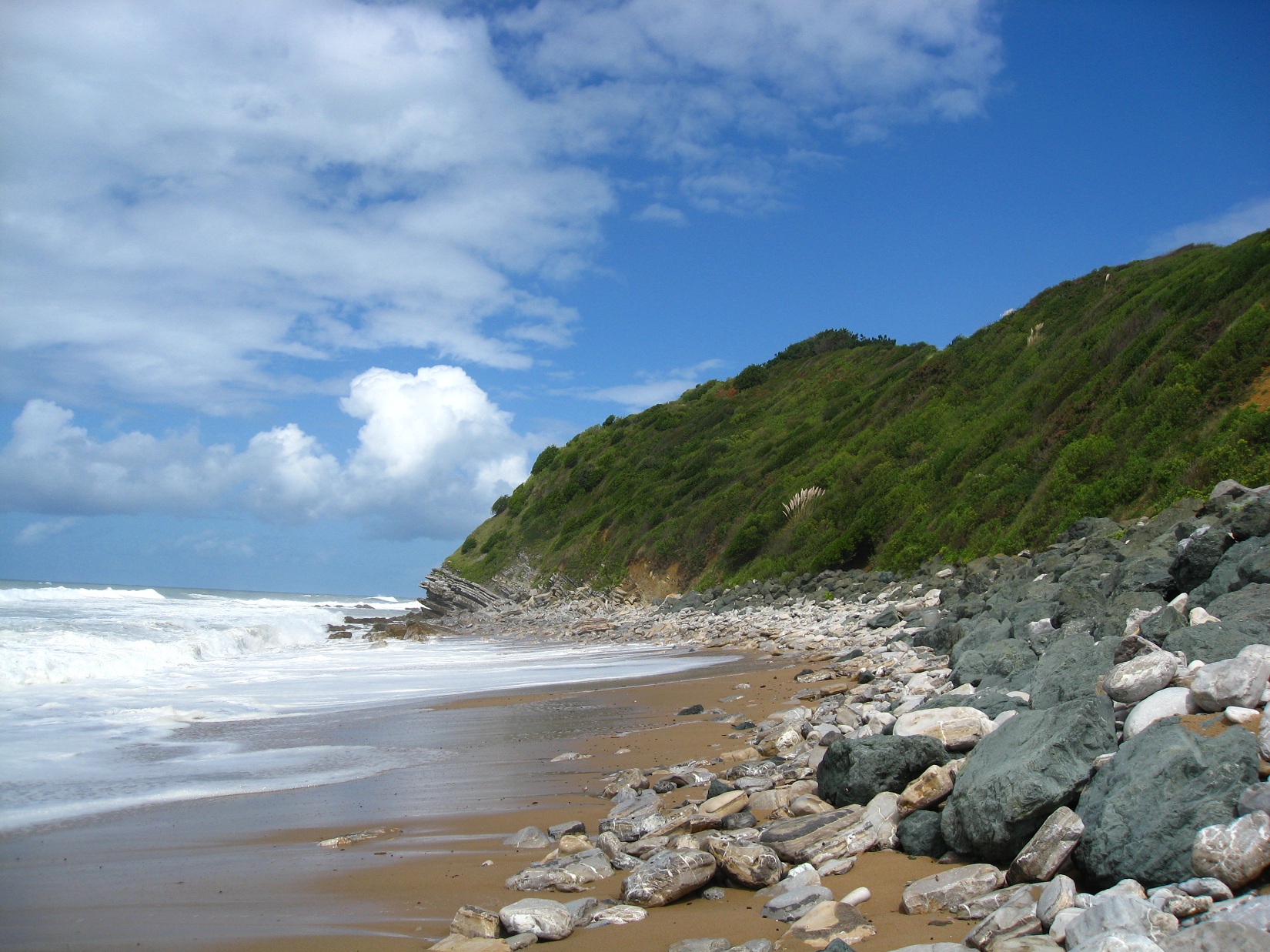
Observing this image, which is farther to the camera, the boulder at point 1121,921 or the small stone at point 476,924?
the small stone at point 476,924

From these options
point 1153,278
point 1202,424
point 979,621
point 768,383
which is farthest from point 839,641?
point 768,383

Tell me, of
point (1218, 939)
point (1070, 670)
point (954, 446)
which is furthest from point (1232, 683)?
point (954, 446)

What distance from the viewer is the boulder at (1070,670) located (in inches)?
203

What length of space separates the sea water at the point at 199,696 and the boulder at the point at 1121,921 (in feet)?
20.3

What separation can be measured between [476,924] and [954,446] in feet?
76.0

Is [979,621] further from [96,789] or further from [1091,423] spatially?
[1091,423]

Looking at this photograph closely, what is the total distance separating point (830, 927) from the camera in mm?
3527

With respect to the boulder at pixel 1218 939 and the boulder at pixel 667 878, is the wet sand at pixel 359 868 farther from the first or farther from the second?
the boulder at pixel 1218 939

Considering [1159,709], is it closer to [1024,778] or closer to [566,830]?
[1024,778]

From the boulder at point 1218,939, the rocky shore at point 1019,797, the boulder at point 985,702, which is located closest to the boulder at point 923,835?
the rocky shore at point 1019,797

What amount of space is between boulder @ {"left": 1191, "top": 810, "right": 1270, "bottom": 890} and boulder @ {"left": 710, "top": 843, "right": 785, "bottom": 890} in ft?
5.98

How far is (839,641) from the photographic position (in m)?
14.2

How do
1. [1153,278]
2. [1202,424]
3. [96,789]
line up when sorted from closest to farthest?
[96,789] < [1202,424] < [1153,278]

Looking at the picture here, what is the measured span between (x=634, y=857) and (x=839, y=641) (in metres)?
9.99
